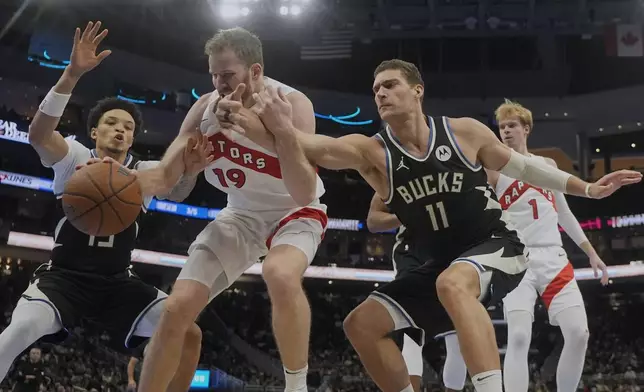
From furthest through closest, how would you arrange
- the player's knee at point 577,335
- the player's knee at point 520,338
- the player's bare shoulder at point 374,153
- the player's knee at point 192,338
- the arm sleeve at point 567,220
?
the arm sleeve at point 567,220 < the player's knee at point 577,335 < the player's knee at point 520,338 < the player's knee at point 192,338 < the player's bare shoulder at point 374,153

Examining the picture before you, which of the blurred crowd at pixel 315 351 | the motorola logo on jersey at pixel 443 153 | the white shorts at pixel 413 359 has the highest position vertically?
the motorola logo on jersey at pixel 443 153

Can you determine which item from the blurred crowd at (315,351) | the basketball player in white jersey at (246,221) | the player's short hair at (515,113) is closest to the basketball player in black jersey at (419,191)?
the basketball player in white jersey at (246,221)

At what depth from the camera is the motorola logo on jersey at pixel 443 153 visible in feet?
13.3

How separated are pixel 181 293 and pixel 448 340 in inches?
91.4

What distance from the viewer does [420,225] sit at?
414 cm

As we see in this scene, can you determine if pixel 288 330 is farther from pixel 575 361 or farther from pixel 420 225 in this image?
pixel 575 361

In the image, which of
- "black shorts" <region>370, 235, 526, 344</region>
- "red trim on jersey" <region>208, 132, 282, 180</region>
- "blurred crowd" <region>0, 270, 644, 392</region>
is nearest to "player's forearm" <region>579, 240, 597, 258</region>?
"black shorts" <region>370, 235, 526, 344</region>

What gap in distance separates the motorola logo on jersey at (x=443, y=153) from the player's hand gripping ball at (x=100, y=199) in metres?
1.75

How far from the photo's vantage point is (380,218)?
4.95 metres

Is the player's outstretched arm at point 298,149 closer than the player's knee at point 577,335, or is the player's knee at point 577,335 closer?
the player's outstretched arm at point 298,149

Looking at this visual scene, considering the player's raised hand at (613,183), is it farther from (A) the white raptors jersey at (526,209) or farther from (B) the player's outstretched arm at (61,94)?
(B) the player's outstretched arm at (61,94)

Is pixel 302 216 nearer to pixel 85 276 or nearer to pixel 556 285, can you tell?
pixel 85 276

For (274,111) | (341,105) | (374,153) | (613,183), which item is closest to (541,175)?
(613,183)

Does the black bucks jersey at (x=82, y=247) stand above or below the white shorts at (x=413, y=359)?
above
